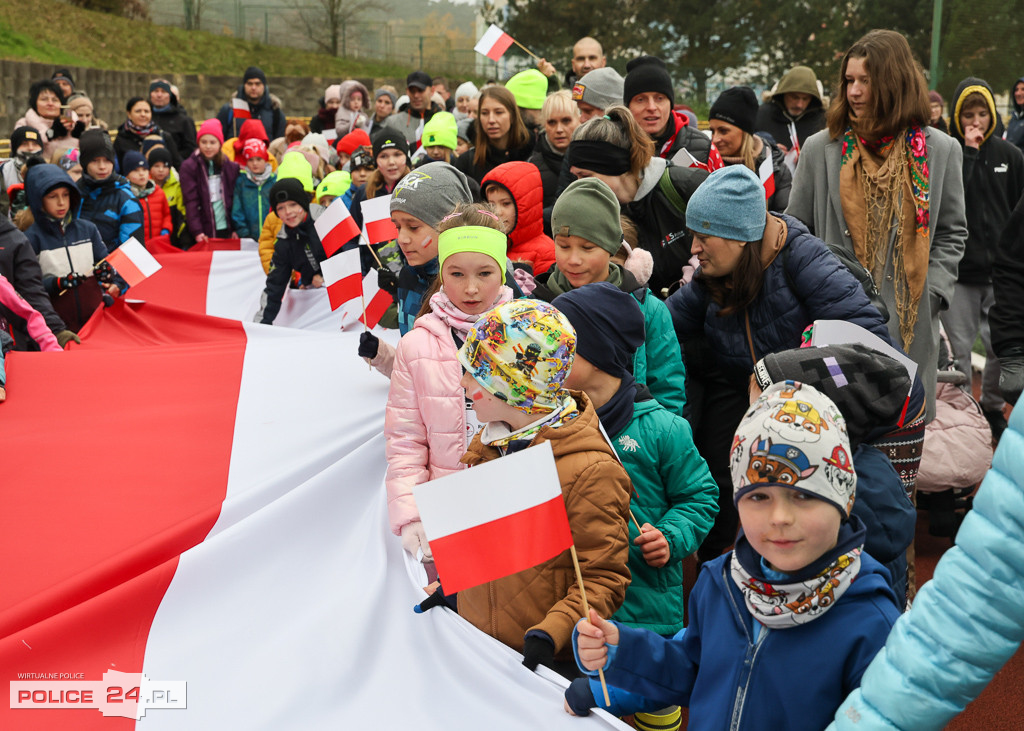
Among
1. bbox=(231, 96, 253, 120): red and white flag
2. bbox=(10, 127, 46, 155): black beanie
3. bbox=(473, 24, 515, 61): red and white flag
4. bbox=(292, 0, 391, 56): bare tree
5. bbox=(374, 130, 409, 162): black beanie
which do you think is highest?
bbox=(292, 0, 391, 56): bare tree

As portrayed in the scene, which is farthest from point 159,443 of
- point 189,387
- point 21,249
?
point 21,249

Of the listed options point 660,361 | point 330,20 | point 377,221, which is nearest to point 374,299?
point 377,221

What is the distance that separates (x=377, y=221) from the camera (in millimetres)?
5137

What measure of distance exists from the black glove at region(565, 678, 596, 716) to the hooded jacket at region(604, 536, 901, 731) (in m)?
0.10

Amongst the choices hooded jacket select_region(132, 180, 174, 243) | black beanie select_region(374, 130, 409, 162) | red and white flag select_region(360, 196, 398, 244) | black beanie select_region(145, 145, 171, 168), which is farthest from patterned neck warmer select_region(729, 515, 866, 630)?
black beanie select_region(145, 145, 171, 168)

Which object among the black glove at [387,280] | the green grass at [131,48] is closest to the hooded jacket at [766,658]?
the black glove at [387,280]

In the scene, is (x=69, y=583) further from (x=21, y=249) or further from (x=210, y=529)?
(x=21, y=249)

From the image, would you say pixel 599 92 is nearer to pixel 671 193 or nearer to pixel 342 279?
pixel 671 193

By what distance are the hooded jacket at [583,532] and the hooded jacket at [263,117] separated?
12235 millimetres

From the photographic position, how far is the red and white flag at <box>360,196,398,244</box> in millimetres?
5121

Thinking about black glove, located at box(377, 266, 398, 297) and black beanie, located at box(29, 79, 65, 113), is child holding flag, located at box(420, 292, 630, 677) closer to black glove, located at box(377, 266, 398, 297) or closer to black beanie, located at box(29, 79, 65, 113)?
black glove, located at box(377, 266, 398, 297)

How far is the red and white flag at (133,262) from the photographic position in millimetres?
6105

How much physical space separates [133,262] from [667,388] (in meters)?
3.95

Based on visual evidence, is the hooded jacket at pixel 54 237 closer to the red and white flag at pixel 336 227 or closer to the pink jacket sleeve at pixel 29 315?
the pink jacket sleeve at pixel 29 315
